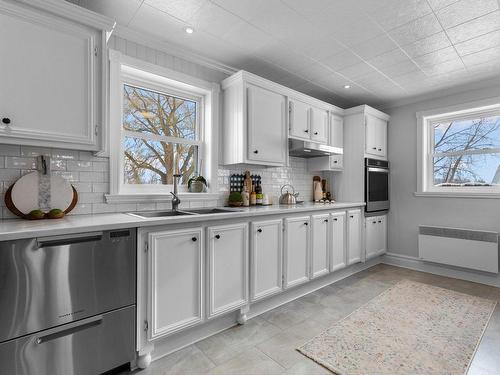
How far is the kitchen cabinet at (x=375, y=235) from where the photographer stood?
3.98m

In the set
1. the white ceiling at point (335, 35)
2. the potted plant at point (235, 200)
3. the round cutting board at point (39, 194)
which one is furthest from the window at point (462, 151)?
the round cutting board at point (39, 194)

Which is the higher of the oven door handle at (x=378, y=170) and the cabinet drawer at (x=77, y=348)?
the oven door handle at (x=378, y=170)

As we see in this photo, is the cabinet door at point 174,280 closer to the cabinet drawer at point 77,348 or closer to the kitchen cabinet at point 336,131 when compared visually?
the cabinet drawer at point 77,348

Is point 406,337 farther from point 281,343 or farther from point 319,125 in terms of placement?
point 319,125

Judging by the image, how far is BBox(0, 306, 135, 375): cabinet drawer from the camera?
1.39 metres

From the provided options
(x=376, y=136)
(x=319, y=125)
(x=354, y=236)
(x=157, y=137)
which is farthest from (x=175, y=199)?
(x=376, y=136)

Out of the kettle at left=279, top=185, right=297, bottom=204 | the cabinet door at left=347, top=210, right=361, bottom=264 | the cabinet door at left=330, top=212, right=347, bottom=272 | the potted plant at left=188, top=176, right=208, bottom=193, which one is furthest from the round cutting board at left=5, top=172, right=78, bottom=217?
the cabinet door at left=347, top=210, right=361, bottom=264

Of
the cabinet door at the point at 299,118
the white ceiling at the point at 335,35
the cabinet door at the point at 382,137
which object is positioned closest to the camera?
the white ceiling at the point at 335,35

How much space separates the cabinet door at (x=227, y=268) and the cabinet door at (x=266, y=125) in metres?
0.96

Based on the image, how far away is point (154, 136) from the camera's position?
8.83 ft

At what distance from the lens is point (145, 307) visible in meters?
1.82

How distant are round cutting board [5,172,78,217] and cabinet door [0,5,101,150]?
34cm

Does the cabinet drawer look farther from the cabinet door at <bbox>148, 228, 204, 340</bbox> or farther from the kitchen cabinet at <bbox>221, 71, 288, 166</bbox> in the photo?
the kitchen cabinet at <bbox>221, 71, 288, 166</bbox>

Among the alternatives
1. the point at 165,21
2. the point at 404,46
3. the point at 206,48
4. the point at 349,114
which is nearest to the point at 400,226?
the point at 349,114
